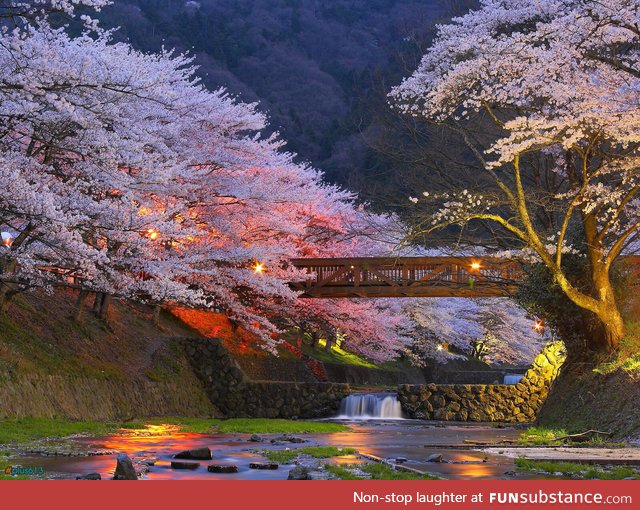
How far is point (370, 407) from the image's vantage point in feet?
90.5

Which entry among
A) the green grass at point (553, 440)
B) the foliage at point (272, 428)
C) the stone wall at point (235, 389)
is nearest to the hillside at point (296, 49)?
the stone wall at point (235, 389)

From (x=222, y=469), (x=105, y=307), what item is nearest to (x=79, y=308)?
(x=105, y=307)

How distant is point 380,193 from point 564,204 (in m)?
7.90

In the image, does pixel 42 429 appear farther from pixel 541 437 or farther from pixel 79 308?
pixel 541 437

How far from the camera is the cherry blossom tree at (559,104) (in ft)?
43.0

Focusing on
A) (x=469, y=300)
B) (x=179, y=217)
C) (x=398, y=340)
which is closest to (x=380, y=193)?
(x=179, y=217)

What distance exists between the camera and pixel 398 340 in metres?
36.3

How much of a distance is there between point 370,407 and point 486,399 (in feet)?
12.1

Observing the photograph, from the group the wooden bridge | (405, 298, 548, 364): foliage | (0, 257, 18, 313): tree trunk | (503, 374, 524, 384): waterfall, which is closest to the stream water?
(0, 257, 18, 313): tree trunk

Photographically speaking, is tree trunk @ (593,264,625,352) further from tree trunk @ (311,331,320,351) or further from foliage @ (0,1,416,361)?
tree trunk @ (311,331,320,351)

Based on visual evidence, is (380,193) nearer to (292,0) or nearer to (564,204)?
(564,204)

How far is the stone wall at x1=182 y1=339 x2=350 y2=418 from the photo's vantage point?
82.9ft

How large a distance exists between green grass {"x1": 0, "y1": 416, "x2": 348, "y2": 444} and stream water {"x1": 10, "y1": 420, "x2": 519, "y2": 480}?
63 centimetres

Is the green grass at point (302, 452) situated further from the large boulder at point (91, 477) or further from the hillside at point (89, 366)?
the hillside at point (89, 366)
